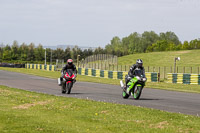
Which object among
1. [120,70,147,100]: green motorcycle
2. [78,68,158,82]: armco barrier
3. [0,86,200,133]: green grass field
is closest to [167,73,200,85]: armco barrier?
[78,68,158,82]: armco barrier

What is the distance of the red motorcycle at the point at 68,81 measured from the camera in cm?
2184

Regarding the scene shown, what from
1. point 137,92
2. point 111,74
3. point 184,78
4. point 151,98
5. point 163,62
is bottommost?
point 151,98

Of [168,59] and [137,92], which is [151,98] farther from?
[168,59]

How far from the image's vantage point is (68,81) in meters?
22.2

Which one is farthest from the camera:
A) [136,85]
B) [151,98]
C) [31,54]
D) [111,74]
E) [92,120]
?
[31,54]

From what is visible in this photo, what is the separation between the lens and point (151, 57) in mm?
106938

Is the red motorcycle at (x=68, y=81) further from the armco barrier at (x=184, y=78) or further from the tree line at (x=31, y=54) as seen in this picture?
the tree line at (x=31, y=54)

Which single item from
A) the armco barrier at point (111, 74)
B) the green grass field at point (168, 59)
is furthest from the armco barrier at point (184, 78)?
the green grass field at point (168, 59)

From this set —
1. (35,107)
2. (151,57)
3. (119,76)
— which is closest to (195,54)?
(151,57)

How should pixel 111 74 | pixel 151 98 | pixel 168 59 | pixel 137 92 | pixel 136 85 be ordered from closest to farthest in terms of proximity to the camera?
pixel 136 85 < pixel 137 92 < pixel 151 98 < pixel 111 74 < pixel 168 59

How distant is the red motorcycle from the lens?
21.8 meters

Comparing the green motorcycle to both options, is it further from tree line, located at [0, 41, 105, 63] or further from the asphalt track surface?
tree line, located at [0, 41, 105, 63]

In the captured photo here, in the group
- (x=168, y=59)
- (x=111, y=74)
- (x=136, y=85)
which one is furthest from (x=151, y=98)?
(x=168, y=59)

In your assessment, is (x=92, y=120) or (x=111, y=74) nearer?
(x=92, y=120)
